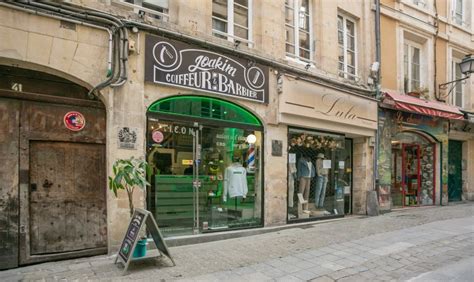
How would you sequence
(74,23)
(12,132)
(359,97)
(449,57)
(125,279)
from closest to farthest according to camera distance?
1. (125,279)
2. (12,132)
3. (74,23)
4. (359,97)
5. (449,57)

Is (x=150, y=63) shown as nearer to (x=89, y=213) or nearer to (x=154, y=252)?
(x=89, y=213)

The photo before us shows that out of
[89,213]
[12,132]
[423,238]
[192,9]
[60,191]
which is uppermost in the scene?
[192,9]

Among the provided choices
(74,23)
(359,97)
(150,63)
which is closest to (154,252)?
(150,63)

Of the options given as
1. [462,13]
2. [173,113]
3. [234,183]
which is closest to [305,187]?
[234,183]

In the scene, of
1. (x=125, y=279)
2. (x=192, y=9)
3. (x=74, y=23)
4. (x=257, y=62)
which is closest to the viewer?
(x=125, y=279)

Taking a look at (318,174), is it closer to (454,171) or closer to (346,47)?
(346,47)

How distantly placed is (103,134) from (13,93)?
57.2 inches

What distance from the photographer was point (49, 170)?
5.62 meters

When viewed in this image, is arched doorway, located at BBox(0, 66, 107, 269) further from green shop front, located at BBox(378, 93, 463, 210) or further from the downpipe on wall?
green shop front, located at BBox(378, 93, 463, 210)

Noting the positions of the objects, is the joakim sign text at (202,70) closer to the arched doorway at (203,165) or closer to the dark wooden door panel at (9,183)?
the arched doorway at (203,165)

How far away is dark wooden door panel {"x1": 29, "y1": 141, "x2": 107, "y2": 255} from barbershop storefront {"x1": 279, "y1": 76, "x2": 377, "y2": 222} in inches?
175

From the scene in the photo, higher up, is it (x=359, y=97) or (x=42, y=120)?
(x=359, y=97)

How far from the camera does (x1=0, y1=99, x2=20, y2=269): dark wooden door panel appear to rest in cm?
514

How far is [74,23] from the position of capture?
5.66 meters
